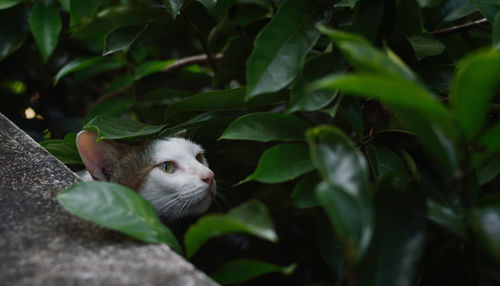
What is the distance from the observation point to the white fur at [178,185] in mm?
1354

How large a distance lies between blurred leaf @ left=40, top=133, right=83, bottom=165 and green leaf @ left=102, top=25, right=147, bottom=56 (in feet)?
0.88

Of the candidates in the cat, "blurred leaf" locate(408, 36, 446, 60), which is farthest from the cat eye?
"blurred leaf" locate(408, 36, 446, 60)

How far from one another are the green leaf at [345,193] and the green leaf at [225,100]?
0.43m

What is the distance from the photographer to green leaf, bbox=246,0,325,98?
2.89 ft

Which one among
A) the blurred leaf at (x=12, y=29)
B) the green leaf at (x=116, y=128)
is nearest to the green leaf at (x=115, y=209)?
the green leaf at (x=116, y=128)

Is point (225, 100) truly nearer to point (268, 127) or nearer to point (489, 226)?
point (268, 127)

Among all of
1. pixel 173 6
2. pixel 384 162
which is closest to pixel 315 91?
pixel 384 162

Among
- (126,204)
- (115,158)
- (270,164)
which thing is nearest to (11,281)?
(126,204)

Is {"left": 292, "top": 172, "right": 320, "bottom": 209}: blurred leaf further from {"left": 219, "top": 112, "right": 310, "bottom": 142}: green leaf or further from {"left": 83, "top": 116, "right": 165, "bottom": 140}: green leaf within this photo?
{"left": 83, "top": 116, "right": 165, "bottom": 140}: green leaf

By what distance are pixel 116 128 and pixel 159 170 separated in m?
0.26

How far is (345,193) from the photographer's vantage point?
65cm

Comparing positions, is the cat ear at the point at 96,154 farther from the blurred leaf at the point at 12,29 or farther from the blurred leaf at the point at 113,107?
the blurred leaf at the point at 12,29

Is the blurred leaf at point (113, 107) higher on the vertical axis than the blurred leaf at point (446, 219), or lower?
lower

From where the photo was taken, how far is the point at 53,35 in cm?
168
